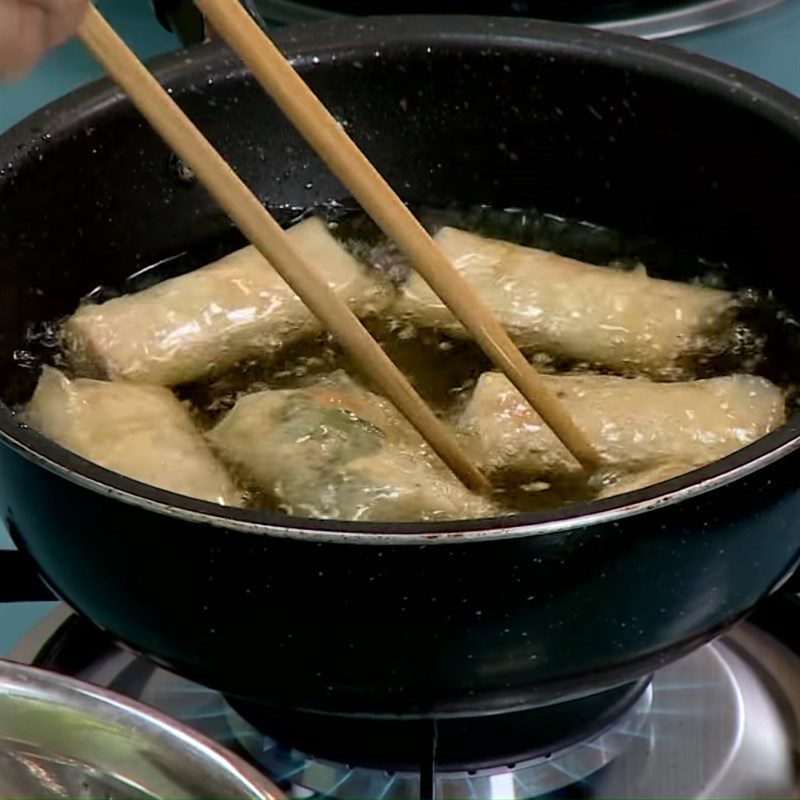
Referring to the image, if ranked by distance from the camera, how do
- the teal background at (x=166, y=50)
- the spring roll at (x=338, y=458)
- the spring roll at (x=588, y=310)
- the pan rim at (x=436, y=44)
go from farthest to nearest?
the teal background at (x=166, y=50) < the spring roll at (x=588, y=310) < the spring roll at (x=338, y=458) < the pan rim at (x=436, y=44)

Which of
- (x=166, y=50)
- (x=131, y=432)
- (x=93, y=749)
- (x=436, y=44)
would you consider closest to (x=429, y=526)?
(x=93, y=749)

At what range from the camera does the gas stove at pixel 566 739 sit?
958mm

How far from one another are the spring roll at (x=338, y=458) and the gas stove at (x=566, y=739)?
162 mm

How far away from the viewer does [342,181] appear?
0.81 metres

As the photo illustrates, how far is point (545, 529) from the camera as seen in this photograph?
654 mm

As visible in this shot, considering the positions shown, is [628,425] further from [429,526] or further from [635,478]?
[429,526]

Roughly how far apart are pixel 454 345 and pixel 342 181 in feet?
1.02

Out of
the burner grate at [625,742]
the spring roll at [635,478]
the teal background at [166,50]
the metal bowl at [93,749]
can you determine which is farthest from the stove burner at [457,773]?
the teal background at [166,50]

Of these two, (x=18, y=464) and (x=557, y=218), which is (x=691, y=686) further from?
(x=18, y=464)

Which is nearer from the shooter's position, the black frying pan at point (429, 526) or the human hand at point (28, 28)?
the human hand at point (28, 28)

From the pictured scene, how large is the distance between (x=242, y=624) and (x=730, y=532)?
0.93ft

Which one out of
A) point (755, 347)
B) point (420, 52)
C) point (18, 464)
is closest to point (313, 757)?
point (18, 464)

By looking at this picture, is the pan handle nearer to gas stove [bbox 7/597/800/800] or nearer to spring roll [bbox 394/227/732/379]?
gas stove [bbox 7/597/800/800]

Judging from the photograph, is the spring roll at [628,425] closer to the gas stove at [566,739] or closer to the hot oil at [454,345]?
the hot oil at [454,345]
